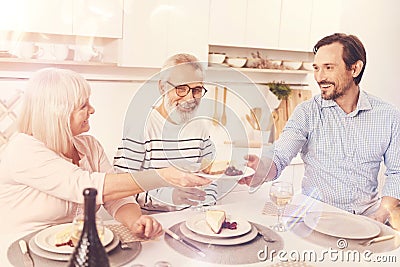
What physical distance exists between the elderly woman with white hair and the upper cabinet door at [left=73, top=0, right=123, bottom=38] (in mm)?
188

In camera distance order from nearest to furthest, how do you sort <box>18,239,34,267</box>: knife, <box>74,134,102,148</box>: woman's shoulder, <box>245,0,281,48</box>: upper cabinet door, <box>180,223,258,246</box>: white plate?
1. <box>18,239,34,267</box>: knife
2. <box>180,223,258,246</box>: white plate
3. <box>74,134,102,148</box>: woman's shoulder
4. <box>245,0,281,48</box>: upper cabinet door

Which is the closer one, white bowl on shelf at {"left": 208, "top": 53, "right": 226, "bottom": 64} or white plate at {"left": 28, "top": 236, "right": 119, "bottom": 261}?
white plate at {"left": 28, "top": 236, "right": 119, "bottom": 261}

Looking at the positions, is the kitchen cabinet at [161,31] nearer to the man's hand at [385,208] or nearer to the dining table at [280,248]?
the dining table at [280,248]

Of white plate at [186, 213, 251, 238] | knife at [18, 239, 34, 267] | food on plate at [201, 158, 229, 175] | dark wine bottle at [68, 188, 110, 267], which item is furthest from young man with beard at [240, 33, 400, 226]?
dark wine bottle at [68, 188, 110, 267]

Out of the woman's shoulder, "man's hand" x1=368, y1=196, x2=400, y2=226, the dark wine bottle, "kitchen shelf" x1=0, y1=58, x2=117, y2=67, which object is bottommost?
"man's hand" x1=368, y1=196, x2=400, y2=226

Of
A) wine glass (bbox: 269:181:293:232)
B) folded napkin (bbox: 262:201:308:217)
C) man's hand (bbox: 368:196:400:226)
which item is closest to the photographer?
wine glass (bbox: 269:181:293:232)

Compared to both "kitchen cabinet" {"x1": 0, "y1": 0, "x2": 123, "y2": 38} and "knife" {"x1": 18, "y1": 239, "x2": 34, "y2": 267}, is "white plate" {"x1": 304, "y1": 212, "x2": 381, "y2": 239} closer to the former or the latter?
"knife" {"x1": 18, "y1": 239, "x2": 34, "y2": 267}

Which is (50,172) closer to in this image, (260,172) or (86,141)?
(86,141)

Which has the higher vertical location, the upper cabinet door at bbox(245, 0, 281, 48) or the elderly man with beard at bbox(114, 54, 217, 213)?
the upper cabinet door at bbox(245, 0, 281, 48)

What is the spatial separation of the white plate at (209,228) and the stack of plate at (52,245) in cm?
15

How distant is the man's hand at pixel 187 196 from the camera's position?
1342 mm

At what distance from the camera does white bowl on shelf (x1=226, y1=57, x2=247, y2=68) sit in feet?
5.38

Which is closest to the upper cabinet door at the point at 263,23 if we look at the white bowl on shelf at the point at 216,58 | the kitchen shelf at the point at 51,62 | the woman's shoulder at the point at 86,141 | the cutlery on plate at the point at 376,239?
the white bowl on shelf at the point at 216,58

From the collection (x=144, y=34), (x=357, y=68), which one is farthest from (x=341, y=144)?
(x=144, y=34)
